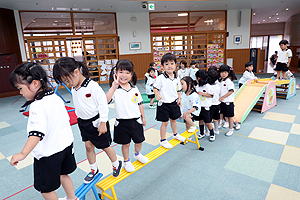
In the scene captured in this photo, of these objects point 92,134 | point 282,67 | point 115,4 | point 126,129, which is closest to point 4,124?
point 92,134

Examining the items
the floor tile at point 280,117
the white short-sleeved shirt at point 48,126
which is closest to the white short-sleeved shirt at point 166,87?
the white short-sleeved shirt at point 48,126

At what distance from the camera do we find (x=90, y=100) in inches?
68.7

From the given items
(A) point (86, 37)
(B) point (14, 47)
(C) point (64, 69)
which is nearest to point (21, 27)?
(B) point (14, 47)

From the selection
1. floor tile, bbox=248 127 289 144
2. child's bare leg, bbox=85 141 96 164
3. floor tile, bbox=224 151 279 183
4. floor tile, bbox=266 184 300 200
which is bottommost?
floor tile, bbox=266 184 300 200

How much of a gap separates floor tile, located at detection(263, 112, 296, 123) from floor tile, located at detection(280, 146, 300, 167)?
1354 millimetres

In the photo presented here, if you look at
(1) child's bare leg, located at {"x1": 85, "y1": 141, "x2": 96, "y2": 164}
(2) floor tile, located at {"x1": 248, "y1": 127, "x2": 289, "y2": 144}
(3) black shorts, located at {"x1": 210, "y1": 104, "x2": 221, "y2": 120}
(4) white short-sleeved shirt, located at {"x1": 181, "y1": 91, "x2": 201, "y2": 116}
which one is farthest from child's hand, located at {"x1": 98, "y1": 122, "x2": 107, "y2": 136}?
(2) floor tile, located at {"x1": 248, "y1": 127, "x2": 289, "y2": 144}

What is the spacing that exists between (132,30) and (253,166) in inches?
341

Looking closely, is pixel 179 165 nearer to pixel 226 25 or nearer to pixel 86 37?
pixel 86 37

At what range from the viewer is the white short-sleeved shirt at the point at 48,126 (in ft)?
4.30

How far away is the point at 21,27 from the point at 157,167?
28.0 ft

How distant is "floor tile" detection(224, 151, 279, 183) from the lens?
233cm

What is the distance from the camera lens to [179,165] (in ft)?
8.57

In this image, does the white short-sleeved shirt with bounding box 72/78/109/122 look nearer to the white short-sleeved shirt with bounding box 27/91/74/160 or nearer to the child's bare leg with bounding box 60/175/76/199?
the white short-sleeved shirt with bounding box 27/91/74/160

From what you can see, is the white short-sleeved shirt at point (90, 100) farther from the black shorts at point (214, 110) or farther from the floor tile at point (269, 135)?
the floor tile at point (269, 135)
